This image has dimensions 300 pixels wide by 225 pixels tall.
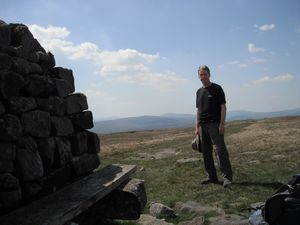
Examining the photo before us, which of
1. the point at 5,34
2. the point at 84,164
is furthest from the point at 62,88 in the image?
the point at 5,34

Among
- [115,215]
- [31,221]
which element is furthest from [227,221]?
[31,221]

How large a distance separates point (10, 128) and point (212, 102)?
659 cm

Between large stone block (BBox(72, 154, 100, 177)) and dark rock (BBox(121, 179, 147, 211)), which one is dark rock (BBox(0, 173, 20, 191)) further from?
dark rock (BBox(121, 179, 147, 211))

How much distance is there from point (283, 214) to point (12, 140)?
4.45m

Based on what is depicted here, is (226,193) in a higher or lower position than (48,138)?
lower

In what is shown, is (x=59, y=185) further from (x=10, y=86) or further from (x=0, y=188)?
(x=10, y=86)

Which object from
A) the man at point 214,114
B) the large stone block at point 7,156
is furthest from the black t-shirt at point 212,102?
the large stone block at point 7,156

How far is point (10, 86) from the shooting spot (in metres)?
7.02

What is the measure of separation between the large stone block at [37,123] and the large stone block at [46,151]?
0.44 ft

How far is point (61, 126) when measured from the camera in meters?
8.66

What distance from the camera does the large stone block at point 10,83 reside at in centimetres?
685

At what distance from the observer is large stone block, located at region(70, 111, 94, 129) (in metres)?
9.45

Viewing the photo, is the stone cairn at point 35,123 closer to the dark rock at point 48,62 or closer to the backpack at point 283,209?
the dark rock at point 48,62

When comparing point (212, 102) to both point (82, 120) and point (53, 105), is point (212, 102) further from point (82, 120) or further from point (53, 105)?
point (53, 105)
